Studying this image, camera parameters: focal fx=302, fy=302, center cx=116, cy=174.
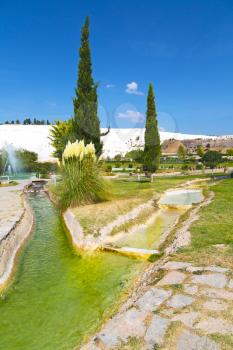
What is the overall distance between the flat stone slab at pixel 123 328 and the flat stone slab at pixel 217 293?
0.83m

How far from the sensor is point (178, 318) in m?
3.14

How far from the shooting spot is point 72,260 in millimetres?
6328

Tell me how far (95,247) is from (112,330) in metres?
3.71

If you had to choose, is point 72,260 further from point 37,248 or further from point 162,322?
point 162,322

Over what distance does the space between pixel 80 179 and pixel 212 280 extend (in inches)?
250

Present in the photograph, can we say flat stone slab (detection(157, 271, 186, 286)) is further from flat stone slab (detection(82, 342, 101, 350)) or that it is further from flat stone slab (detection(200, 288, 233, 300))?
flat stone slab (detection(82, 342, 101, 350))

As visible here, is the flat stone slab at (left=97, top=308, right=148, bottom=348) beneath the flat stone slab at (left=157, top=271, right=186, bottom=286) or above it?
beneath

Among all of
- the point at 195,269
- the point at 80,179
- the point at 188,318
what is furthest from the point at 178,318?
the point at 80,179

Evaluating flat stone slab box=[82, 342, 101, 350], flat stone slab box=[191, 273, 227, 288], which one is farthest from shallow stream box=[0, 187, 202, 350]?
flat stone slab box=[191, 273, 227, 288]

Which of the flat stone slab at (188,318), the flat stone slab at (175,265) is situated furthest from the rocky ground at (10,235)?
the flat stone slab at (188,318)

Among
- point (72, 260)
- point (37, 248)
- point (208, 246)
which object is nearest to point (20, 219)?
point (37, 248)

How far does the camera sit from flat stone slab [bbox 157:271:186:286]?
13.4 ft

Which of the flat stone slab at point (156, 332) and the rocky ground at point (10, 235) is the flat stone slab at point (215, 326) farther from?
the rocky ground at point (10, 235)

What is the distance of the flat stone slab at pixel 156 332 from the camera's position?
2.75 meters
